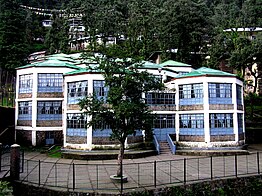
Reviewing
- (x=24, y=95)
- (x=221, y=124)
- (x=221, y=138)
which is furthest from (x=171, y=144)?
(x=24, y=95)

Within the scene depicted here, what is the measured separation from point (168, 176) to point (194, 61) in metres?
38.3

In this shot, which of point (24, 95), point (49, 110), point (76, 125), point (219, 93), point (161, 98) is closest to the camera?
point (76, 125)

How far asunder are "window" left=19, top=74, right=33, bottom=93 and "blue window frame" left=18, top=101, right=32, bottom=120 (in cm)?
131

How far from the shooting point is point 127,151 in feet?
87.5

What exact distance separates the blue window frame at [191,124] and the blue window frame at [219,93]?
2.05 meters

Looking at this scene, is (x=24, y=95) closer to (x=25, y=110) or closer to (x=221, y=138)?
(x=25, y=110)

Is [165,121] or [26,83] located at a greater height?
[26,83]

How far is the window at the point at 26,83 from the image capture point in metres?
31.9

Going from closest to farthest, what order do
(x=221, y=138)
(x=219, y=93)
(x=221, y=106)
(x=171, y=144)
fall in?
(x=221, y=138) → (x=171, y=144) → (x=221, y=106) → (x=219, y=93)

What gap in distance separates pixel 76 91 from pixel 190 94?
11296 mm

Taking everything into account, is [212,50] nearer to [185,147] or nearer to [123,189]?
[185,147]

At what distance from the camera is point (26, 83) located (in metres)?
32.3

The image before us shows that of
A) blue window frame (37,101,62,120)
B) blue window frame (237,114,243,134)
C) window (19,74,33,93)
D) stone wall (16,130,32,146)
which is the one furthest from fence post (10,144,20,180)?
blue window frame (237,114,243,134)

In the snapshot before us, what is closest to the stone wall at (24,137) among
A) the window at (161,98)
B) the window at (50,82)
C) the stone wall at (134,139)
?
the window at (50,82)
